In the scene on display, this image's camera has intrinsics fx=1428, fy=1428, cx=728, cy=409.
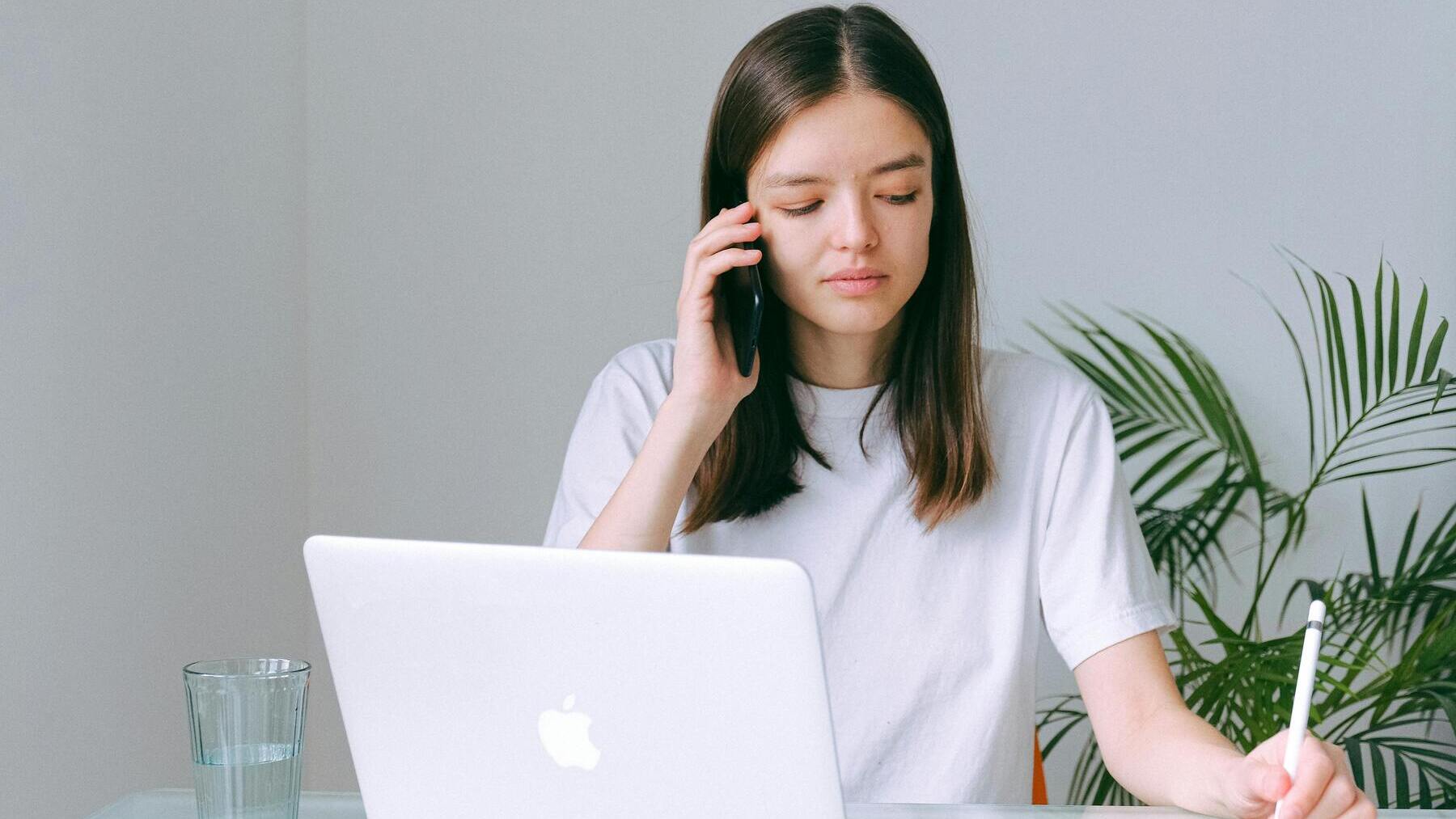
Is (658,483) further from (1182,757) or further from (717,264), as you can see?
(1182,757)

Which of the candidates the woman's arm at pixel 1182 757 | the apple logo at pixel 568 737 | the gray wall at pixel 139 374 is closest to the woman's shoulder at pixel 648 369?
the woman's arm at pixel 1182 757

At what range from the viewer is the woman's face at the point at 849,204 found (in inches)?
56.4

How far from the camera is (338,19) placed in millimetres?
2654

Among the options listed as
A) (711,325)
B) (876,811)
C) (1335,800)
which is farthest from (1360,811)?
(711,325)

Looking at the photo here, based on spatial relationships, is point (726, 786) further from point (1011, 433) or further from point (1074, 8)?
point (1074, 8)

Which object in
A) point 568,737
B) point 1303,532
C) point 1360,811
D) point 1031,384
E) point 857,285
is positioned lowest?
point 1303,532

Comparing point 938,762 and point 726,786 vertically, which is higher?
point 726,786

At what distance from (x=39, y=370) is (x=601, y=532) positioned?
2.64ft

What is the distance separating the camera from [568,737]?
831mm

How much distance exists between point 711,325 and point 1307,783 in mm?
787

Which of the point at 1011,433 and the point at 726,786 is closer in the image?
the point at 726,786

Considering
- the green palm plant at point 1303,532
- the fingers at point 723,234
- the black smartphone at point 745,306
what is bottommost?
the green palm plant at point 1303,532

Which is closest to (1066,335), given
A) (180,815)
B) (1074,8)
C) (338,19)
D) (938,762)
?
(1074,8)

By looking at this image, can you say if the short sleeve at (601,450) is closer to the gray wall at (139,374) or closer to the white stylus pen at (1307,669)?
the gray wall at (139,374)
